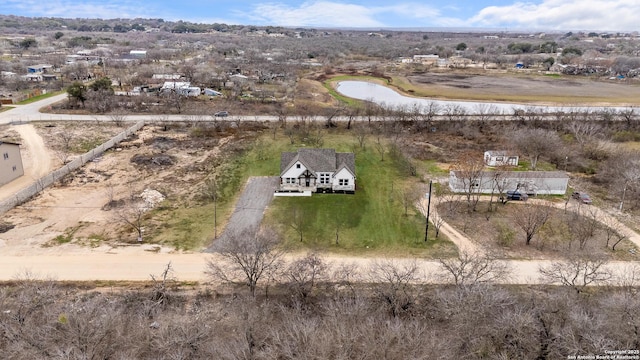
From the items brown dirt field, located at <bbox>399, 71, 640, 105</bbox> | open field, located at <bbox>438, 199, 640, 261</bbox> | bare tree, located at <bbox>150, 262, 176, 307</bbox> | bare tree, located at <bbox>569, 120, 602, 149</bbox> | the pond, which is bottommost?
bare tree, located at <bbox>150, 262, 176, 307</bbox>

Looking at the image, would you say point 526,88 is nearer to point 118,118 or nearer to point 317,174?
point 317,174

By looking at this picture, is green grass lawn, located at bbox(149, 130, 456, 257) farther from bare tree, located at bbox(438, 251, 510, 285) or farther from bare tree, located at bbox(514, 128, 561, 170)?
bare tree, located at bbox(514, 128, 561, 170)

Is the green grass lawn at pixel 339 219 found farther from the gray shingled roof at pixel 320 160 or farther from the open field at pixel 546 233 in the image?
the open field at pixel 546 233

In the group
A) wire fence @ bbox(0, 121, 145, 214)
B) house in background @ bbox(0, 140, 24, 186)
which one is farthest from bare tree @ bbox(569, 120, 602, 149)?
house in background @ bbox(0, 140, 24, 186)

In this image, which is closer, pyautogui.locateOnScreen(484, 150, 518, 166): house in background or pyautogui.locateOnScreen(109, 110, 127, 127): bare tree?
pyautogui.locateOnScreen(484, 150, 518, 166): house in background

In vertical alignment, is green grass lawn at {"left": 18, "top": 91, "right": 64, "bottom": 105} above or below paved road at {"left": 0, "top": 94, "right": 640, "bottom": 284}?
above

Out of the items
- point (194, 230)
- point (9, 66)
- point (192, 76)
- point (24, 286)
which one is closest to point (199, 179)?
point (194, 230)

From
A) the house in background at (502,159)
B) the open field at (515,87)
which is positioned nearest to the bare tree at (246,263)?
the house in background at (502,159)
